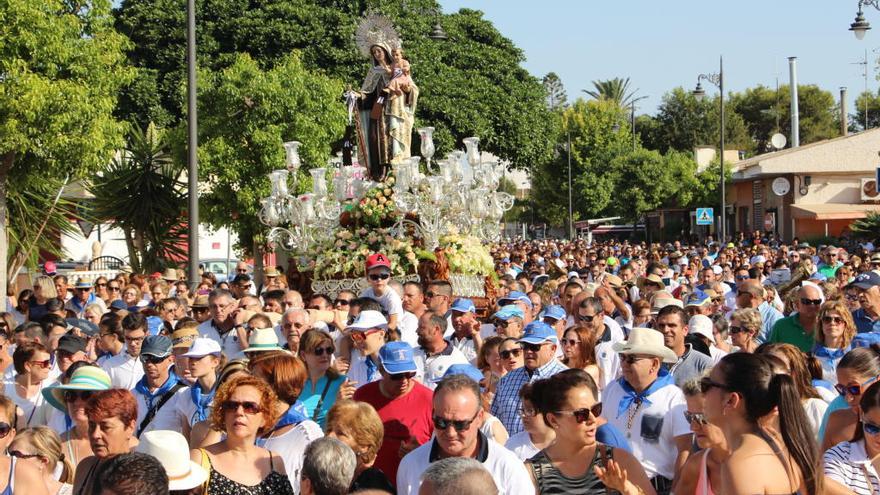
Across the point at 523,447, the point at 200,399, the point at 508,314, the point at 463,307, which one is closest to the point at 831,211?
the point at 463,307

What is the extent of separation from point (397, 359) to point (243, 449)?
4.31 feet

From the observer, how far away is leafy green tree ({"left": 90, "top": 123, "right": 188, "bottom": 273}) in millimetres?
26641

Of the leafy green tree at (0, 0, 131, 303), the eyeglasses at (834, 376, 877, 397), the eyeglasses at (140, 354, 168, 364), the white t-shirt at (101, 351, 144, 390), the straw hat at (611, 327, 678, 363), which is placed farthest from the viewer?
the leafy green tree at (0, 0, 131, 303)

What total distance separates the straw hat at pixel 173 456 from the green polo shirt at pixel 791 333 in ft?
20.5

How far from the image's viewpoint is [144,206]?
87.7ft

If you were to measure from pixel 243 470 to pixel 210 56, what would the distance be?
3245cm

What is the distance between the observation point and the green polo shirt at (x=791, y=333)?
995 cm

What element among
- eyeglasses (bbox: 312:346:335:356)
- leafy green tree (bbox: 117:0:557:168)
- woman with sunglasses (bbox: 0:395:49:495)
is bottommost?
woman with sunglasses (bbox: 0:395:49:495)

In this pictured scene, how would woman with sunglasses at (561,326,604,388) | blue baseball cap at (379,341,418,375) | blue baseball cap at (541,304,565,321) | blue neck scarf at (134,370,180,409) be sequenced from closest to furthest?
blue baseball cap at (379,341,418,375) < blue neck scarf at (134,370,180,409) < woman with sunglasses at (561,326,604,388) < blue baseball cap at (541,304,565,321)

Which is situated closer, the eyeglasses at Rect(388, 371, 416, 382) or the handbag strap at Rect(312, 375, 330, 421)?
the eyeglasses at Rect(388, 371, 416, 382)

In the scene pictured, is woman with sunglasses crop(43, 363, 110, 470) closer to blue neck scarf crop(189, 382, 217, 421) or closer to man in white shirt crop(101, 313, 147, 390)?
blue neck scarf crop(189, 382, 217, 421)

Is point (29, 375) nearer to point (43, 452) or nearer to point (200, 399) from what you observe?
point (200, 399)

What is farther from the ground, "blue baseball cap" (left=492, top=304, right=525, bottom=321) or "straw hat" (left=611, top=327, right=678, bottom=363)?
"blue baseball cap" (left=492, top=304, right=525, bottom=321)

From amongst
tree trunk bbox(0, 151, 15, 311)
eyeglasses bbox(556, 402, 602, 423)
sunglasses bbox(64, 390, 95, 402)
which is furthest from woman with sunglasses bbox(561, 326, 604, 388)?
tree trunk bbox(0, 151, 15, 311)
